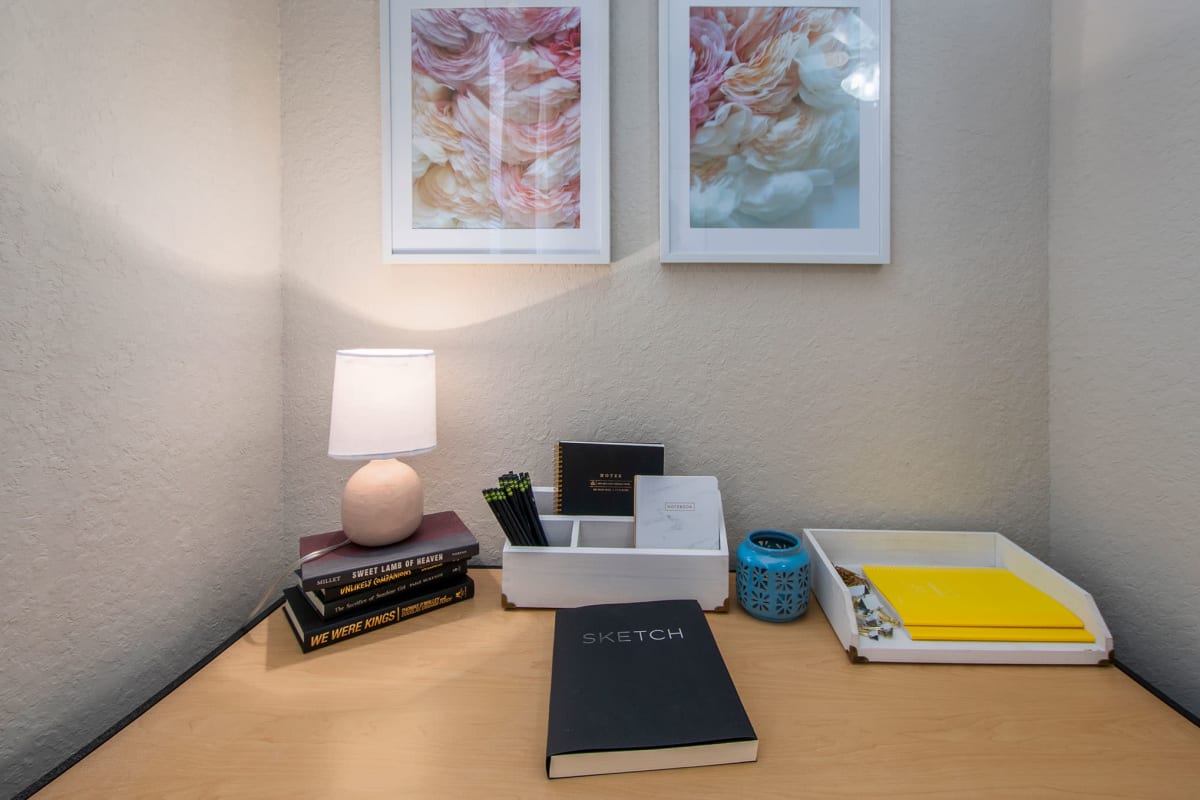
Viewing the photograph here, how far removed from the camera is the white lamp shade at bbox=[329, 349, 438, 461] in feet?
3.01

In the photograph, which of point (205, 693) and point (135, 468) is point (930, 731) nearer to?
point (205, 693)

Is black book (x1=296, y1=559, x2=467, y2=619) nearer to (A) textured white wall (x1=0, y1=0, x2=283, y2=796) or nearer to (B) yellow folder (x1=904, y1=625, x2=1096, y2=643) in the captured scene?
(A) textured white wall (x1=0, y1=0, x2=283, y2=796)

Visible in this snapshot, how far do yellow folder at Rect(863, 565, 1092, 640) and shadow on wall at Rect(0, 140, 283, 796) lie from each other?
118 cm

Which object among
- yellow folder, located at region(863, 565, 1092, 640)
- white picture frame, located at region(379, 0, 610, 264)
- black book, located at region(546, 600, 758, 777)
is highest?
white picture frame, located at region(379, 0, 610, 264)

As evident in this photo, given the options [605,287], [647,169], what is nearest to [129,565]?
[605,287]

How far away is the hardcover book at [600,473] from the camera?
1.08 metres

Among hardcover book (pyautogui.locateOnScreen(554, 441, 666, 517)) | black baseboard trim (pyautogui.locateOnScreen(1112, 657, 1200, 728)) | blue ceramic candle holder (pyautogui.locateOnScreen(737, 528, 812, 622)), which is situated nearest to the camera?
black baseboard trim (pyautogui.locateOnScreen(1112, 657, 1200, 728))

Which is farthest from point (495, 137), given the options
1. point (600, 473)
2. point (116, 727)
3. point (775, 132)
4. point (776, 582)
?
point (116, 727)

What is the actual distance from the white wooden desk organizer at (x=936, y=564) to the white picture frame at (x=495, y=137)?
2.49 feet

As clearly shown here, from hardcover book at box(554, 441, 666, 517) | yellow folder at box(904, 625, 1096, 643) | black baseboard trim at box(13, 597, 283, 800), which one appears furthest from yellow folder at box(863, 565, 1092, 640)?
black baseboard trim at box(13, 597, 283, 800)

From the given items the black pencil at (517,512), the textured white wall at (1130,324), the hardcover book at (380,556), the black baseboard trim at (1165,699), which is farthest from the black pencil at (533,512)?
the textured white wall at (1130,324)

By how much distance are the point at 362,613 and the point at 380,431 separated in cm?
30

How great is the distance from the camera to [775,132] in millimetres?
1091

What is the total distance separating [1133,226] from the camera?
35.7 inches
